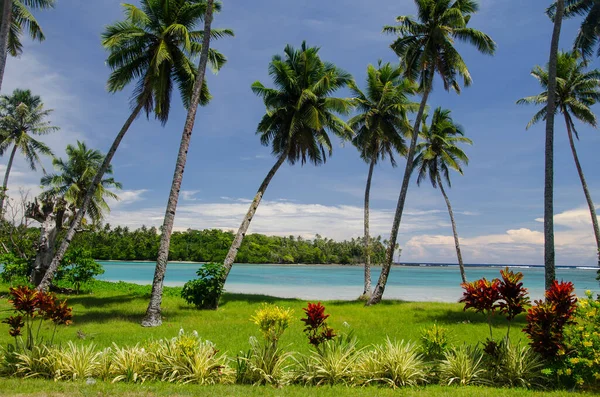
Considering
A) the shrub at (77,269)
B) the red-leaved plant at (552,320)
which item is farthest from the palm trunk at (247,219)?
the red-leaved plant at (552,320)

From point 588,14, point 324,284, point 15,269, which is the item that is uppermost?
point 588,14

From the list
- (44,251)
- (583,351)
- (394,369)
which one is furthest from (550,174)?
(44,251)

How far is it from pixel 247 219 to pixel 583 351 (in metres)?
14.8

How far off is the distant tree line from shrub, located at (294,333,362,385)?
7279 cm

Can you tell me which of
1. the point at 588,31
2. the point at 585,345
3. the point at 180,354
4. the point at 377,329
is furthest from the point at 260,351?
the point at 588,31

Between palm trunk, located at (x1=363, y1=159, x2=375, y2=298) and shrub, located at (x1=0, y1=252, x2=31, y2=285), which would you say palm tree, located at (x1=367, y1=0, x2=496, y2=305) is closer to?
palm trunk, located at (x1=363, y1=159, x2=375, y2=298)

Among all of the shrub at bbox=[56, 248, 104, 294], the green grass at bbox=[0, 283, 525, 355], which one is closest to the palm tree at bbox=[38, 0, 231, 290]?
the green grass at bbox=[0, 283, 525, 355]

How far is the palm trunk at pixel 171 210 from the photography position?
12.7m

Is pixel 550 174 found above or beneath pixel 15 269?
above

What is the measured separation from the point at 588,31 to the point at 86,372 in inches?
971

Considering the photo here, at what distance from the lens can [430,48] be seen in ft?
61.1

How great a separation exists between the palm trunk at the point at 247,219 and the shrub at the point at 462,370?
1267 cm

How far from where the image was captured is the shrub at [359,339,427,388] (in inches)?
258

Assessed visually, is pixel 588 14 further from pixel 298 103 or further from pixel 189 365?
pixel 189 365
